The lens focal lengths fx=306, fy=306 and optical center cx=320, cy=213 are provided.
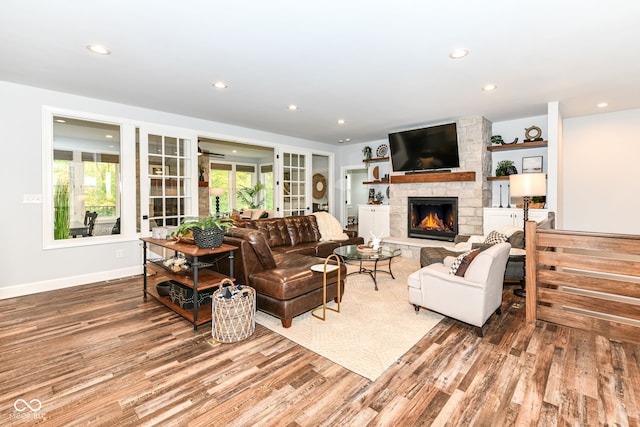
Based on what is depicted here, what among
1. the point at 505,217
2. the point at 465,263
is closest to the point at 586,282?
the point at 465,263

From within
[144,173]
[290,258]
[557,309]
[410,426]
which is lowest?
[410,426]

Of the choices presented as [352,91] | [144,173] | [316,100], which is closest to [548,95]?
[352,91]

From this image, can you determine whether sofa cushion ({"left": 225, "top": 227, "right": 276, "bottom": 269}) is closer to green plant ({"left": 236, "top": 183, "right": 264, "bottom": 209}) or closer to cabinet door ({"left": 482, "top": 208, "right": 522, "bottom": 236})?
cabinet door ({"left": 482, "top": 208, "right": 522, "bottom": 236})

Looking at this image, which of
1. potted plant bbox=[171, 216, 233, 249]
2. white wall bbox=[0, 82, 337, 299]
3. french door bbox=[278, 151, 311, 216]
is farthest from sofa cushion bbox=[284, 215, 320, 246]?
white wall bbox=[0, 82, 337, 299]

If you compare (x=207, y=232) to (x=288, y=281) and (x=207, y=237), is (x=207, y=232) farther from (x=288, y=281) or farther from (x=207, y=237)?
(x=288, y=281)

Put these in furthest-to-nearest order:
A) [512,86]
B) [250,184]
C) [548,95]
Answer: [250,184] → [548,95] → [512,86]

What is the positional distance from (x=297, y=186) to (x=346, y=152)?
1.95 meters

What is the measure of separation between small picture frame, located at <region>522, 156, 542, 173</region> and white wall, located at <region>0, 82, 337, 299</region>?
694 centimetres

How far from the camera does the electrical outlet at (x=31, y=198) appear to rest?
3.96m

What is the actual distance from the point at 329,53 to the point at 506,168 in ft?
14.1

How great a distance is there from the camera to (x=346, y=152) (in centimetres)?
855

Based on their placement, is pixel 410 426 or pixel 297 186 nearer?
Answer: pixel 410 426

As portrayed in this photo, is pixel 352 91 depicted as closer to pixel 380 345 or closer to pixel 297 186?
pixel 380 345

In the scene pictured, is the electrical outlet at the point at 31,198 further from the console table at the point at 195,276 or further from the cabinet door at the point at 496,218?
the cabinet door at the point at 496,218
